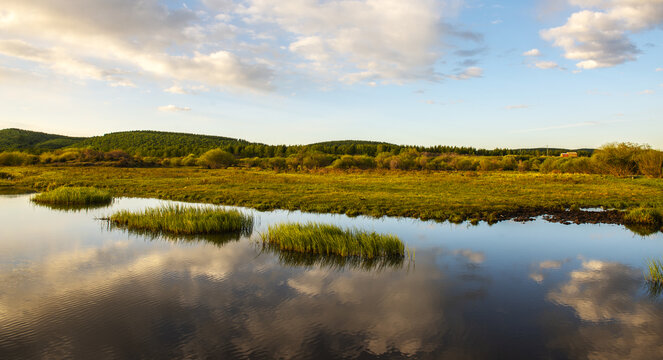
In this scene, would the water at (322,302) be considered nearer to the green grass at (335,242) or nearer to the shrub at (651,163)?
the green grass at (335,242)

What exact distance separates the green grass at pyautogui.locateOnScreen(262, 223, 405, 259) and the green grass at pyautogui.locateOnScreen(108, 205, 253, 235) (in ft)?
12.6

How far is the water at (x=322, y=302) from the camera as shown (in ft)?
25.6

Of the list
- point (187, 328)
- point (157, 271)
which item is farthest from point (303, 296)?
point (157, 271)

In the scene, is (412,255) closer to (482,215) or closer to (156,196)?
(482,215)

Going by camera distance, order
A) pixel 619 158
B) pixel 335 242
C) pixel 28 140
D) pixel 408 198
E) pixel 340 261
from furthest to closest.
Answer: pixel 28 140
pixel 619 158
pixel 408 198
pixel 335 242
pixel 340 261

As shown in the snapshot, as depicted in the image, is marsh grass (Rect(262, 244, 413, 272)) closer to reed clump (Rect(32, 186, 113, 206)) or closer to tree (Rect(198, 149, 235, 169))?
reed clump (Rect(32, 186, 113, 206))

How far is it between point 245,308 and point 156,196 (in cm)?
2565

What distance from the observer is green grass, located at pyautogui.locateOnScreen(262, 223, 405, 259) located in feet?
47.7

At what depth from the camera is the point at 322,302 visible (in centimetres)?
1012

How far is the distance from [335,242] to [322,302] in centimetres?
480

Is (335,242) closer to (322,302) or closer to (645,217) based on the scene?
(322,302)

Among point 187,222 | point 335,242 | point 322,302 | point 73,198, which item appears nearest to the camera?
point 322,302

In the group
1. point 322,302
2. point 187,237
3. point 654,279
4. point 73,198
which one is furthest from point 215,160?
point 654,279

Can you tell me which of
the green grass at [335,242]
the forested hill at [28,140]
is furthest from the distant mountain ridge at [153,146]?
the green grass at [335,242]
